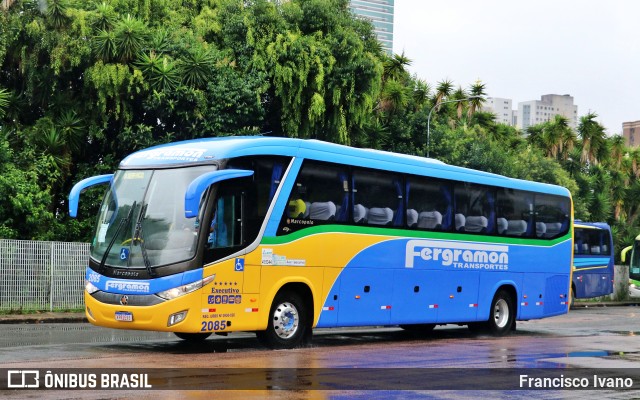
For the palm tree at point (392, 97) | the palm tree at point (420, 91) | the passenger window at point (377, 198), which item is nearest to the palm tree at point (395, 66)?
the palm tree at point (392, 97)

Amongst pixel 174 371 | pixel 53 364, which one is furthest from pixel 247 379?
pixel 53 364

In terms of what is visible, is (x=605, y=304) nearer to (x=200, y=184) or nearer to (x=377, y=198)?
(x=377, y=198)

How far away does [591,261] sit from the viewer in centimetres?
4319

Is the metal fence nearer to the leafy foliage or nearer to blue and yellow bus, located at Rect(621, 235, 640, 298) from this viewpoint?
the leafy foliage

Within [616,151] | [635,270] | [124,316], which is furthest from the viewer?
[616,151]

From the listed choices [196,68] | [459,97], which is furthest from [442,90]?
[196,68]

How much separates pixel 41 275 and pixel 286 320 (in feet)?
40.5

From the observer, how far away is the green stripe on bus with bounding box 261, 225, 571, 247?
16250 millimetres

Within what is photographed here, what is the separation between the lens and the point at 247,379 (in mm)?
11297

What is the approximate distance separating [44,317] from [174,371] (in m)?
13.9

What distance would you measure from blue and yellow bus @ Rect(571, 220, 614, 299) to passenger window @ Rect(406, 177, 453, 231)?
22.8m

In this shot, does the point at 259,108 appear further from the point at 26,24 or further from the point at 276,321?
the point at 276,321

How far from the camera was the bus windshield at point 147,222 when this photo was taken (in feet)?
48.3

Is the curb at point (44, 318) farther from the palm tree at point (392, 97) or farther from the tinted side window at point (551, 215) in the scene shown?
the palm tree at point (392, 97)
